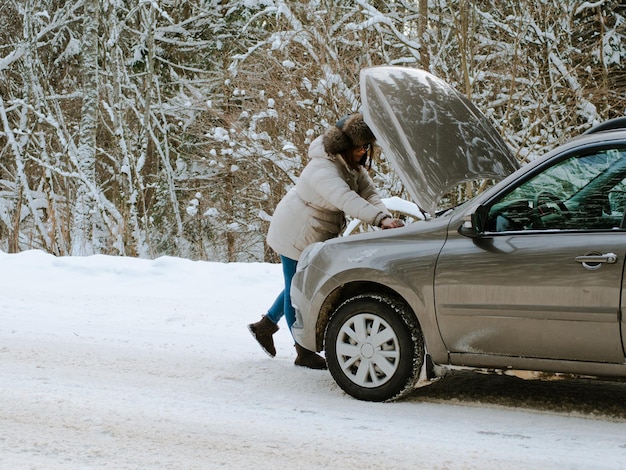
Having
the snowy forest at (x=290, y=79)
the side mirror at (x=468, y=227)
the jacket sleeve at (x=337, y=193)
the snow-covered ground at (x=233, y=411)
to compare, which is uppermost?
the snowy forest at (x=290, y=79)

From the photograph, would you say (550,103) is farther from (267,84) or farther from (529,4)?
(267,84)

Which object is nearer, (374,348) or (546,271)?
(546,271)

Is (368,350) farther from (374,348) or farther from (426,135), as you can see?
(426,135)

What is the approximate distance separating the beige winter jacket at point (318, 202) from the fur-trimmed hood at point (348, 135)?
0.08 m

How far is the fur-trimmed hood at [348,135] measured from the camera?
19.1 ft

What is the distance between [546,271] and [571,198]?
428mm

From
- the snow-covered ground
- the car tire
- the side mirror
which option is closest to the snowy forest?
the snow-covered ground

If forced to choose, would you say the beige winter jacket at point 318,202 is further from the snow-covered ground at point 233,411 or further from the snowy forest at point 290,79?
the snowy forest at point 290,79

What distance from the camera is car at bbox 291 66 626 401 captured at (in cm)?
443

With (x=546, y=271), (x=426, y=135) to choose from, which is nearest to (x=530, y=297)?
(x=546, y=271)

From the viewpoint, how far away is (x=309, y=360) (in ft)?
20.4

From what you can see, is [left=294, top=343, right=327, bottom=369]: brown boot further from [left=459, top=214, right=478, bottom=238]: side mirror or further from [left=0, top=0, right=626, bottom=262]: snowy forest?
[left=0, top=0, right=626, bottom=262]: snowy forest

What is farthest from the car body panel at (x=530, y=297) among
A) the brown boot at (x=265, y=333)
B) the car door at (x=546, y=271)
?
the brown boot at (x=265, y=333)

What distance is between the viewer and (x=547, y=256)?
452 cm
